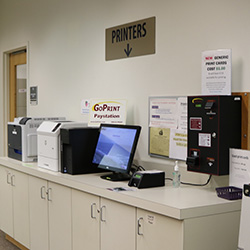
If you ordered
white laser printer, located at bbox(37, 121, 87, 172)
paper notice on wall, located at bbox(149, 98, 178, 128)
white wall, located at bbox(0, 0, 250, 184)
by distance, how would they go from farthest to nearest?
1. white laser printer, located at bbox(37, 121, 87, 172)
2. paper notice on wall, located at bbox(149, 98, 178, 128)
3. white wall, located at bbox(0, 0, 250, 184)

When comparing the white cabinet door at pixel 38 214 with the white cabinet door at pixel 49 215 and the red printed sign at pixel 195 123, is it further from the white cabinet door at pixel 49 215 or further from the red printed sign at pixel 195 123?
the red printed sign at pixel 195 123

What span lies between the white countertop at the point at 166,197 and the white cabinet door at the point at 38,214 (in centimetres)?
36

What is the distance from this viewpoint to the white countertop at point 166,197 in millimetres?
2162

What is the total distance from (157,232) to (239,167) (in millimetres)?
605

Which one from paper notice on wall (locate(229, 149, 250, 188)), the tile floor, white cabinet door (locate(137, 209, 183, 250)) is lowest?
the tile floor

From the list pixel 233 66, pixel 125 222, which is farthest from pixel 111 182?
pixel 233 66

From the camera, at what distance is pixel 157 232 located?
7.48 feet

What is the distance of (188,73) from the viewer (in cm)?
291

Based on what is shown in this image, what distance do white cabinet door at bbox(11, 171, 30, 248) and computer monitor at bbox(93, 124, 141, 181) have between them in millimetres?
879

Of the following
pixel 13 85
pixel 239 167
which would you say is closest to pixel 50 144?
pixel 239 167

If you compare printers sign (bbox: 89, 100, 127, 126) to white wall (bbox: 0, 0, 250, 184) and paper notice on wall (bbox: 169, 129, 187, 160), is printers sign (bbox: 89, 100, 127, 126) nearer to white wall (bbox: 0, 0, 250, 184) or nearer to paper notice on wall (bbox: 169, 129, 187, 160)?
white wall (bbox: 0, 0, 250, 184)

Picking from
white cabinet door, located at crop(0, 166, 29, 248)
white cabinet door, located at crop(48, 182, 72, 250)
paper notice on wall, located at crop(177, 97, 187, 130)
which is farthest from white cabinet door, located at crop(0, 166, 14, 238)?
paper notice on wall, located at crop(177, 97, 187, 130)

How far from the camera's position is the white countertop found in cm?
216

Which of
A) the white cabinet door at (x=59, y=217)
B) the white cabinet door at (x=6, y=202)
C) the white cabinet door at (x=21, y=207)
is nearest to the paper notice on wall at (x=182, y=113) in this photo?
the white cabinet door at (x=59, y=217)
